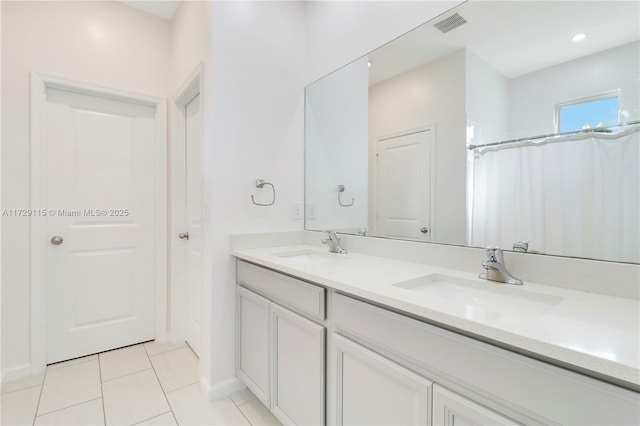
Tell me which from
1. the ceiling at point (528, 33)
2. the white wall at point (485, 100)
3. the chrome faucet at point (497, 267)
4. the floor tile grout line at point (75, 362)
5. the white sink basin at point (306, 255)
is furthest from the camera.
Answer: the floor tile grout line at point (75, 362)

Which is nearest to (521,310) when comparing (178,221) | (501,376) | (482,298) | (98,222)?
(482,298)

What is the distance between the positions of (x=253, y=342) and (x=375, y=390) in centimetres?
86

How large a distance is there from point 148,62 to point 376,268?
8.12 feet

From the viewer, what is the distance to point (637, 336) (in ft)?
2.08

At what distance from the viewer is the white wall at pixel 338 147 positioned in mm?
1826

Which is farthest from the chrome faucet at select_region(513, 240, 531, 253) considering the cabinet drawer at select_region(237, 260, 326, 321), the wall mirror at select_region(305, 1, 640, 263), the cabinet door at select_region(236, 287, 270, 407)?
the cabinet door at select_region(236, 287, 270, 407)

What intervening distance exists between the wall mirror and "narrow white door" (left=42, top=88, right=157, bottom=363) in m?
1.80

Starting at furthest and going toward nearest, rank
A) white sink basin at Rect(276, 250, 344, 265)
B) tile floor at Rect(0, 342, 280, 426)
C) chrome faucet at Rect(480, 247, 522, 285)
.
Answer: white sink basin at Rect(276, 250, 344, 265) < tile floor at Rect(0, 342, 280, 426) < chrome faucet at Rect(480, 247, 522, 285)

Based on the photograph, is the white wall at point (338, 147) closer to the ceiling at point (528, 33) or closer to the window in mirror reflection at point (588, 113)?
the ceiling at point (528, 33)

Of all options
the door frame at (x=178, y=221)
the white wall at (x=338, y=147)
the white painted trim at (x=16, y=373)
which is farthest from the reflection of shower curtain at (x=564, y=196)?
the white painted trim at (x=16, y=373)

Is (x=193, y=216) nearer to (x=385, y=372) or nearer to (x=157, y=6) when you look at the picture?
(x=157, y=6)

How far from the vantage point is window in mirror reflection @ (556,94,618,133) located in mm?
955

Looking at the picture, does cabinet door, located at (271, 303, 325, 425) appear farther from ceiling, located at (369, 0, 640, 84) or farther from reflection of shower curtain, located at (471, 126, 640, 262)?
ceiling, located at (369, 0, 640, 84)

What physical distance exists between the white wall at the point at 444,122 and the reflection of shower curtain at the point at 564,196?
8cm
